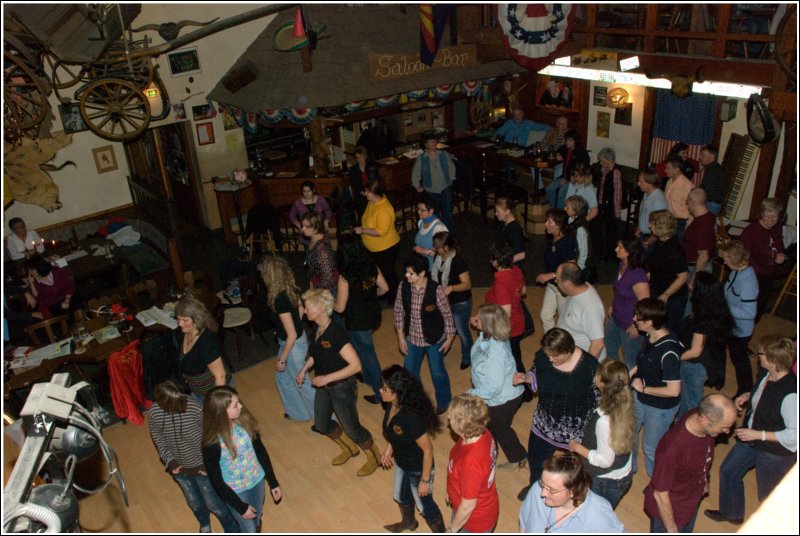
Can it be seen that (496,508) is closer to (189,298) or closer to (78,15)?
(189,298)

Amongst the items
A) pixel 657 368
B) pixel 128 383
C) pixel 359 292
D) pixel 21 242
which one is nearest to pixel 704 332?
pixel 657 368

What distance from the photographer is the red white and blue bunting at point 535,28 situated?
6.80 m

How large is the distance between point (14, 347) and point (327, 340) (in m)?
3.68

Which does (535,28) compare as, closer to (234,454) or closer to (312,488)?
(312,488)


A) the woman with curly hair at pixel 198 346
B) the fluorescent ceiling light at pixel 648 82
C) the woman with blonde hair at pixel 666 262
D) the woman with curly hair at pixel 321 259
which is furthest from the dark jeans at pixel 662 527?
the fluorescent ceiling light at pixel 648 82

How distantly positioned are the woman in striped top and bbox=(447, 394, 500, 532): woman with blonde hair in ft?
3.91

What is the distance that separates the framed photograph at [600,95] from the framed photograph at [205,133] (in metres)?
6.33

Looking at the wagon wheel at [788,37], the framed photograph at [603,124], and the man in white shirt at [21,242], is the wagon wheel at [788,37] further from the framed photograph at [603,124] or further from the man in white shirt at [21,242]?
the man in white shirt at [21,242]

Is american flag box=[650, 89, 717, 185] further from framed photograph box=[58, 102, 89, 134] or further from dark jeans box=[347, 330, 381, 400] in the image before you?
framed photograph box=[58, 102, 89, 134]

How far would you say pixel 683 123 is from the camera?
9500mm

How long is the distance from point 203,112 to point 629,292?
7.19 meters

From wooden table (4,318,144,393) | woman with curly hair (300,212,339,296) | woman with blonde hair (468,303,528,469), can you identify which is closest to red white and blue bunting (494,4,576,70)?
woman with curly hair (300,212,339,296)

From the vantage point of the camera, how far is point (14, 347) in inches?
247

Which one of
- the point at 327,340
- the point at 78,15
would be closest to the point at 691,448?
the point at 327,340
